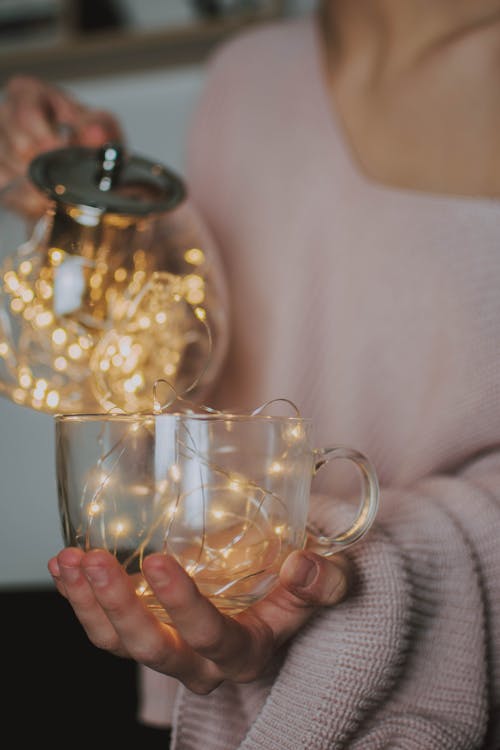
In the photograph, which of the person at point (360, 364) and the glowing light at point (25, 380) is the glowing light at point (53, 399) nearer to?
the glowing light at point (25, 380)

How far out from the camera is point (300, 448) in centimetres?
36

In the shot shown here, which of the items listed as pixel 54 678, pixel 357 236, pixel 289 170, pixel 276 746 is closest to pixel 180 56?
pixel 289 170

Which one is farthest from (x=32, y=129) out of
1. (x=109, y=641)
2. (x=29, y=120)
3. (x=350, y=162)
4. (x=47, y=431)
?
(x=47, y=431)

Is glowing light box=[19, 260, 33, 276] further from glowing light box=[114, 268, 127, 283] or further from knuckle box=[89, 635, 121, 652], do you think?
knuckle box=[89, 635, 121, 652]

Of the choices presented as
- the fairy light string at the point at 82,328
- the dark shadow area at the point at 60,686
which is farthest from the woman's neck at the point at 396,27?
the dark shadow area at the point at 60,686

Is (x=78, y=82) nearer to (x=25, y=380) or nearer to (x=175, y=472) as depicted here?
(x=25, y=380)

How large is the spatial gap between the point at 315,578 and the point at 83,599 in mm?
116

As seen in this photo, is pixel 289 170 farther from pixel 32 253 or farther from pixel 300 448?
pixel 300 448

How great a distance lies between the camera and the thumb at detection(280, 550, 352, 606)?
348 mm

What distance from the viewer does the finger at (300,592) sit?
349 mm

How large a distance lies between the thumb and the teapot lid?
254mm

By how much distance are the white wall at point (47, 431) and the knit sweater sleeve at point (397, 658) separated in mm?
Answer: 818

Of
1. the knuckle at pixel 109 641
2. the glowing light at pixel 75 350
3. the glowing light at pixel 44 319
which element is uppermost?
the glowing light at pixel 44 319

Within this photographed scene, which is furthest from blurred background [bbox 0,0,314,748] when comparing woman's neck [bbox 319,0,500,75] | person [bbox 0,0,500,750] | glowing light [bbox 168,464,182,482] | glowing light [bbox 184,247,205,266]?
glowing light [bbox 168,464,182,482]
